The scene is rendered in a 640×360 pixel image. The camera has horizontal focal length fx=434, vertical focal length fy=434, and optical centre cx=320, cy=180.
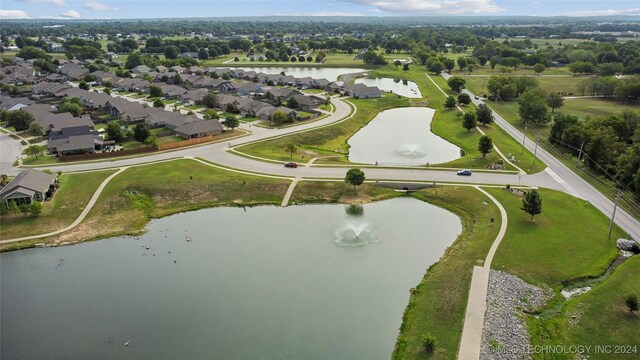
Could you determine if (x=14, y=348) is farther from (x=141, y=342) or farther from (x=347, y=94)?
(x=347, y=94)

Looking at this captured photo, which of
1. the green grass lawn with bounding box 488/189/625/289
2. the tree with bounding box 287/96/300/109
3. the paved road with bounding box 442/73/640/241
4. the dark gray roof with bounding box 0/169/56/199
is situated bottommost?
the green grass lawn with bounding box 488/189/625/289

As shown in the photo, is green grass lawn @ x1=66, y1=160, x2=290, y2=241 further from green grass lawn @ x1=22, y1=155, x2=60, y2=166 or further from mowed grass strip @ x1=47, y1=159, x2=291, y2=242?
green grass lawn @ x1=22, y1=155, x2=60, y2=166

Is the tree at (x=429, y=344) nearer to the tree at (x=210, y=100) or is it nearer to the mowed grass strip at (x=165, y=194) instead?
the mowed grass strip at (x=165, y=194)

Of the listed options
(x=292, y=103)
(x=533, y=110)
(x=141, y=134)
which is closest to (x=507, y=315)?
(x=141, y=134)

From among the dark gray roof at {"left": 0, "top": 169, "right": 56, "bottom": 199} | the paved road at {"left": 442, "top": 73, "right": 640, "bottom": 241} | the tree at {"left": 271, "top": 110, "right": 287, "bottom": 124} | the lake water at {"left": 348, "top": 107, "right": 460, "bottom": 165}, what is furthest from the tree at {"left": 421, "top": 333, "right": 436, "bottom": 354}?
the tree at {"left": 271, "top": 110, "right": 287, "bottom": 124}

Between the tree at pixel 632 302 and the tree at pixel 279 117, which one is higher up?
the tree at pixel 279 117

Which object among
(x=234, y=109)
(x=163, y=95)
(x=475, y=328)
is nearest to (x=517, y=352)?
(x=475, y=328)

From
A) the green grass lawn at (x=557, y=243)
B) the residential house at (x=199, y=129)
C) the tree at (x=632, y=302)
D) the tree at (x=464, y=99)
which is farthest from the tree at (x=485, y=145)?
the residential house at (x=199, y=129)
